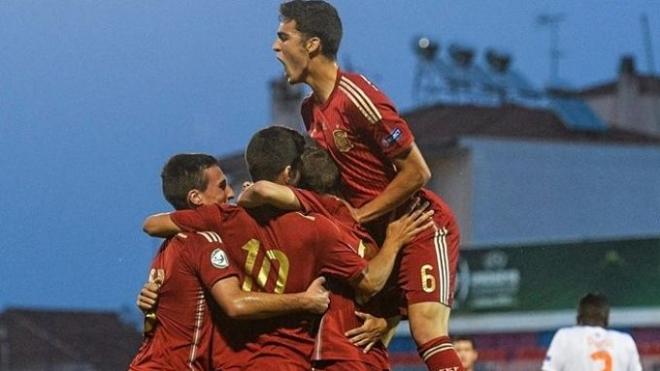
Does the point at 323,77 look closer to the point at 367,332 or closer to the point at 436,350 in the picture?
the point at 367,332

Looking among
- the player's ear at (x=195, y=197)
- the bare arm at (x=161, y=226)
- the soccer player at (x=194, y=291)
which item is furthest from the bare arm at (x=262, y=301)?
the player's ear at (x=195, y=197)

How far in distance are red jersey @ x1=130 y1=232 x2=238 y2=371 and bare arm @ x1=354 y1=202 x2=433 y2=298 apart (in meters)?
0.70

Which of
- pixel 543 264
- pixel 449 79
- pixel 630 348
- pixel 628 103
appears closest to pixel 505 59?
pixel 449 79

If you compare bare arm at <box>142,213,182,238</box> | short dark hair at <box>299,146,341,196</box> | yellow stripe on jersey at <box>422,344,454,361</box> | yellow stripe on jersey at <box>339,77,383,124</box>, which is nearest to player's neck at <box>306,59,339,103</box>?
yellow stripe on jersey at <box>339,77,383,124</box>

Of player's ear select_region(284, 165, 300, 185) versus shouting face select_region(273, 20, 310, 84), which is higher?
shouting face select_region(273, 20, 310, 84)

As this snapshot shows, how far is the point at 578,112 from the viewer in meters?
51.8

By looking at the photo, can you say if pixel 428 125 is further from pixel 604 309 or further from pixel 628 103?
pixel 604 309

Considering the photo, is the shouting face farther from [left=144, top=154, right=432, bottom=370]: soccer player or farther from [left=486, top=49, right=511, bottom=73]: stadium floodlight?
[left=486, top=49, right=511, bottom=73]: stadium floodlight

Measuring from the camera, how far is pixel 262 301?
730cm

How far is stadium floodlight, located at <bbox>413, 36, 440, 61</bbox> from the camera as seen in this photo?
1983 inches

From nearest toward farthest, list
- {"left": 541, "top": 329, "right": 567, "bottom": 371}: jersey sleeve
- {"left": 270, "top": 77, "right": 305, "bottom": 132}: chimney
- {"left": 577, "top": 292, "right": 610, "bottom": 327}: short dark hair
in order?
{"left": 577, "top": 292, "right": 610, "bottom": 327}: short dark hair, {"left": 541, "top": 329, "right": 567, "bottom": 371}: jersey sleeve, {"left": 270, "top": 77, "right": 305, "bottom": 132}: chimney

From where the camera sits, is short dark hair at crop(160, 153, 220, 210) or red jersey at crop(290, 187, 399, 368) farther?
short dark hair at crop(160, 153, 220, 210)

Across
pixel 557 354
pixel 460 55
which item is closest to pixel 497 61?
pixel 460 55

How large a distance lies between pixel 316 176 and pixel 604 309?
5769mm
